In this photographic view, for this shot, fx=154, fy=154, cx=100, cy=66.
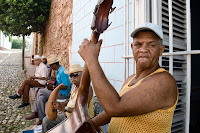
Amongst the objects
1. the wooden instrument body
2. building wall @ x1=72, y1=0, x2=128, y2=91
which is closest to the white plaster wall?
building wall @ x1=72, y1=0, x2=128, y2=91

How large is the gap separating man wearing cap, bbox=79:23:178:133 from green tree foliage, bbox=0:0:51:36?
913 centimetres

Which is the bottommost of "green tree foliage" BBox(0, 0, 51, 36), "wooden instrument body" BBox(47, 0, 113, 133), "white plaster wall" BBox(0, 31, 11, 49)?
"wooden instrument body" BBox(47, 0, 113, 133)

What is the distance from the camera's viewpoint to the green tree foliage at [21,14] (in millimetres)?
8258

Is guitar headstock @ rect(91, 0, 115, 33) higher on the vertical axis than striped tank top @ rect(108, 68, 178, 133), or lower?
higher

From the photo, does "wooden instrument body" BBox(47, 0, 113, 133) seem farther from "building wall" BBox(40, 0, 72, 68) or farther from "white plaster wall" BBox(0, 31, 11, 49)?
"white plaster wall" BBox(0, 31, 11, 49)

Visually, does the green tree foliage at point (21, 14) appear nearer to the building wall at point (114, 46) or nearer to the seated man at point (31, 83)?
the seated man at point (31, 83)

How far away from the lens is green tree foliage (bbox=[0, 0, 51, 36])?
826 cm
